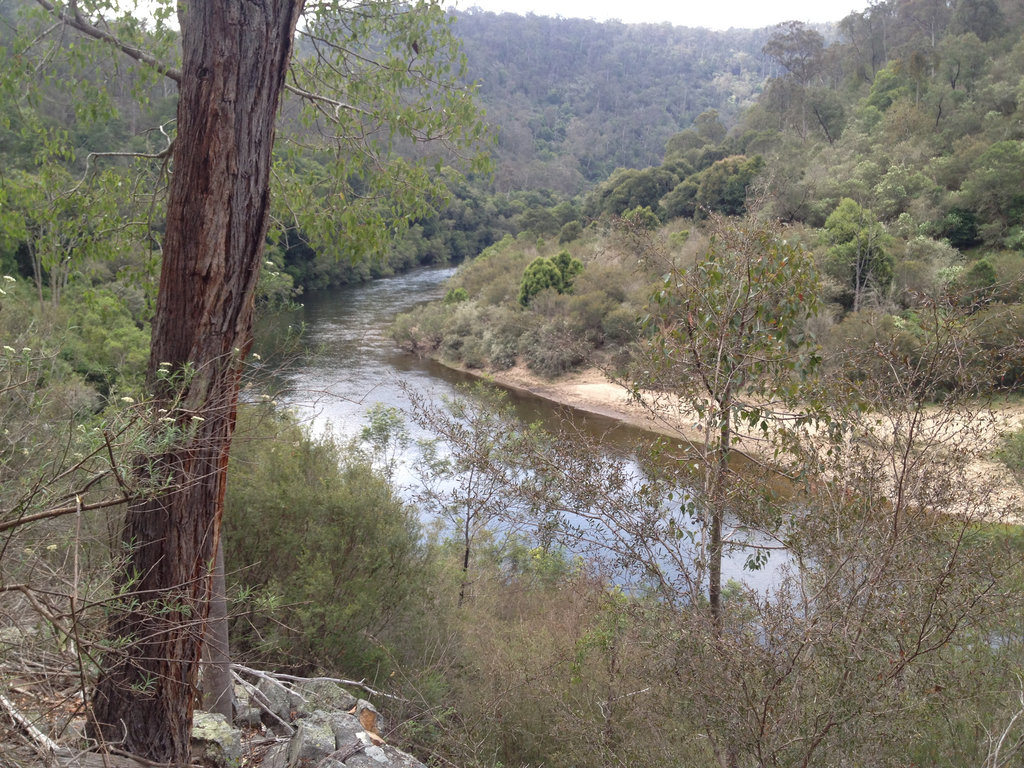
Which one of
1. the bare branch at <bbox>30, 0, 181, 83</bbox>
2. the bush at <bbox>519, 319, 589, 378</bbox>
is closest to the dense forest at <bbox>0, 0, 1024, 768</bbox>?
the bare branch at <bbox>30, 0, 181, 83</bbox>

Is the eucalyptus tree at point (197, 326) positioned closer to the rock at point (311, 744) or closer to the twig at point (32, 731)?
the twig at point (32, 731)

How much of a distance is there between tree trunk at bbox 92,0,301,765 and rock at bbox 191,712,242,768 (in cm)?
80

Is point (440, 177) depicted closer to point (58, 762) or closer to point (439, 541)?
point (58, 762)

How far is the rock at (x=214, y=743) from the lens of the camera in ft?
10.2

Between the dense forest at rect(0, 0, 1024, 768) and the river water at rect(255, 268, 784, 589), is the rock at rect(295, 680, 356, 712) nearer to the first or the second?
the dense forest at rect(0, 0, 1024, 768)

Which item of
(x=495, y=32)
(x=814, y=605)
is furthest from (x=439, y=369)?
(x=495, y=32)

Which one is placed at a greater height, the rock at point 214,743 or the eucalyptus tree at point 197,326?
the eucalyptus tree at point 197,326

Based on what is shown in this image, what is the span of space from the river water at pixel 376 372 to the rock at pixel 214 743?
5.85ft

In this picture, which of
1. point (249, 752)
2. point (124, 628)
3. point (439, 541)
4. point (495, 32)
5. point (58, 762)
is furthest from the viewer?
point (495, 32)

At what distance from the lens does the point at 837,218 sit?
22328 millimetres

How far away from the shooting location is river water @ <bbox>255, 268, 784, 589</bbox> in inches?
444

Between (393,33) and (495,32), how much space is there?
373 feet

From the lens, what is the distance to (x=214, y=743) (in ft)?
10.4


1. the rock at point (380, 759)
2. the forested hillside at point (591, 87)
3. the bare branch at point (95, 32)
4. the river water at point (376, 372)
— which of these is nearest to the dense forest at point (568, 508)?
the bare branch at point (95, 32)
